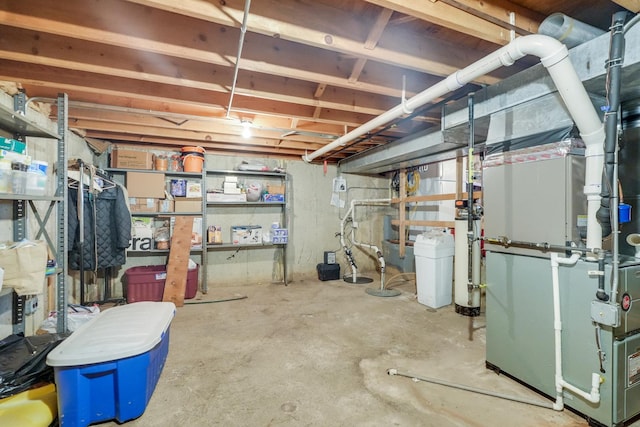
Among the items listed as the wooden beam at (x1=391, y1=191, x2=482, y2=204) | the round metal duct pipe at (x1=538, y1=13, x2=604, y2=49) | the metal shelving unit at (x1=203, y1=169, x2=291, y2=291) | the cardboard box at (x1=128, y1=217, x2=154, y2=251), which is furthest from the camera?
the metal shelving unit at (x1=203, y1=169, x2=291, y2=291)

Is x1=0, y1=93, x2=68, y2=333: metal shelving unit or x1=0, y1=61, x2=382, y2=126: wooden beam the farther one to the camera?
x1=0, y1=93, x2=68, y2=333: metal shelving unit

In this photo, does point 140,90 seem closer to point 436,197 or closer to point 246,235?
point 246,235

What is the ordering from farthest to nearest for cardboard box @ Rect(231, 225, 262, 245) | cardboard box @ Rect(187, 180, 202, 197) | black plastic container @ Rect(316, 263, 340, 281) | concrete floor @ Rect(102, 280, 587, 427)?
black plastic container @ Rect(316, 263, 340, 281) < cardboard box @ Rect(231, 225, 262, 245) < cardboard box @ Rect(187, 180, 202, 197) < concrete floor @ Rect(102, 280, 587, 427)

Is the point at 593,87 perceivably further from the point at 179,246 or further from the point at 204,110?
the point at 179,246

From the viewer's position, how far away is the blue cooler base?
4.90 feet

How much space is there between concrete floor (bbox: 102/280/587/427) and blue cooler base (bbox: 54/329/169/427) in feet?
0.41

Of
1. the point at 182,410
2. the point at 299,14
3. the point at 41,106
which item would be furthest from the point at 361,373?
the point at 41,106

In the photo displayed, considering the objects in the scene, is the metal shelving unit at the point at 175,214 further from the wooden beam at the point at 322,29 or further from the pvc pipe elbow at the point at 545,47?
the pvc pipe elbow at the point at 545,47

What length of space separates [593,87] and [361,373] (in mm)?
2247

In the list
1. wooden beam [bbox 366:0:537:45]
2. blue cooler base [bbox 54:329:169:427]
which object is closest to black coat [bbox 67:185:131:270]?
blue cooler base [bbox 54:329:169:427]

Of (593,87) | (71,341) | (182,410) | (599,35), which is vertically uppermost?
(599,35)

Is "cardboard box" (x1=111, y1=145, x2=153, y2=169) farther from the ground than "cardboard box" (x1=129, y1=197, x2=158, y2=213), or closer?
farther from the ground

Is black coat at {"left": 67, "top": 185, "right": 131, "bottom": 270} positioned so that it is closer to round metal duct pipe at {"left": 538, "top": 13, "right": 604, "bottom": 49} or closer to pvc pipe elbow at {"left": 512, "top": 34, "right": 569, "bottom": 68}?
pvc pipe elbow at {"left": 512, "top": 34, "right": 569, "bottom": 68}

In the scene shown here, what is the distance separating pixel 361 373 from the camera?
209cm
